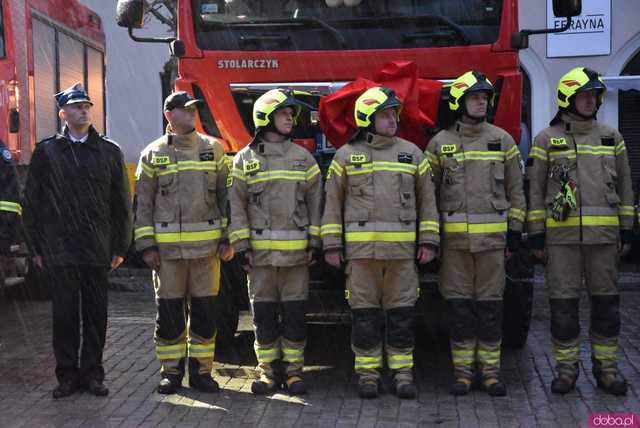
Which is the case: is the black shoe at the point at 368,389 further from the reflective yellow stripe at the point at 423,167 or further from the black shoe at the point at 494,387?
the reflective yellow stripe at the point at 423,167

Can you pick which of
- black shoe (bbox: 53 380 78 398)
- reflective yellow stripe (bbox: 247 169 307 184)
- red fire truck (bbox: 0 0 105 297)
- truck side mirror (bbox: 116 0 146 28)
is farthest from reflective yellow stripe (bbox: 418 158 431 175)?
red fire truck (bbox: 0 0 105 297)

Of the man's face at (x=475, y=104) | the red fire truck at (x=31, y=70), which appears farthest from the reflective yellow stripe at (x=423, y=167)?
the red fire truck at (x=31, y=70)

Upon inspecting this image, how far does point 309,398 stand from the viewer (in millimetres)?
6711

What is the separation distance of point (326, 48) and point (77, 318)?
260 centimetres

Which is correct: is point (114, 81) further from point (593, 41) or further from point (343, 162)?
point (343, 162)

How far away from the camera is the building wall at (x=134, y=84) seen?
20.0 m

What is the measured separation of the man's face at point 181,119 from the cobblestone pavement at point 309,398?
166cm

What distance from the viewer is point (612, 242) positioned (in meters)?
6.76

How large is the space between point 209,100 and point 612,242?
9.78ft

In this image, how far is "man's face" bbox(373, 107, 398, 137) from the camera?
6676mm

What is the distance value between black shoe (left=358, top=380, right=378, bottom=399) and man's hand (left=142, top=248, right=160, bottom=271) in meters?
1.47

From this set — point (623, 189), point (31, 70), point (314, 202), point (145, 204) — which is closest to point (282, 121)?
point (314, 202)

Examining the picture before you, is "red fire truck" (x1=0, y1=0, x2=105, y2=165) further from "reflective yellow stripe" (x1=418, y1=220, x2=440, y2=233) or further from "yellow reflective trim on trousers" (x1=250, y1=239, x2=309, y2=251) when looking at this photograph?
"reflective yellow stripe" (x1=418, y1=220, x2=440, y2=233)

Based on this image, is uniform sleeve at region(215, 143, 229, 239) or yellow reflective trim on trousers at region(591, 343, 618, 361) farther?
uniform sleeve at region(215, 143, 229, 239)
